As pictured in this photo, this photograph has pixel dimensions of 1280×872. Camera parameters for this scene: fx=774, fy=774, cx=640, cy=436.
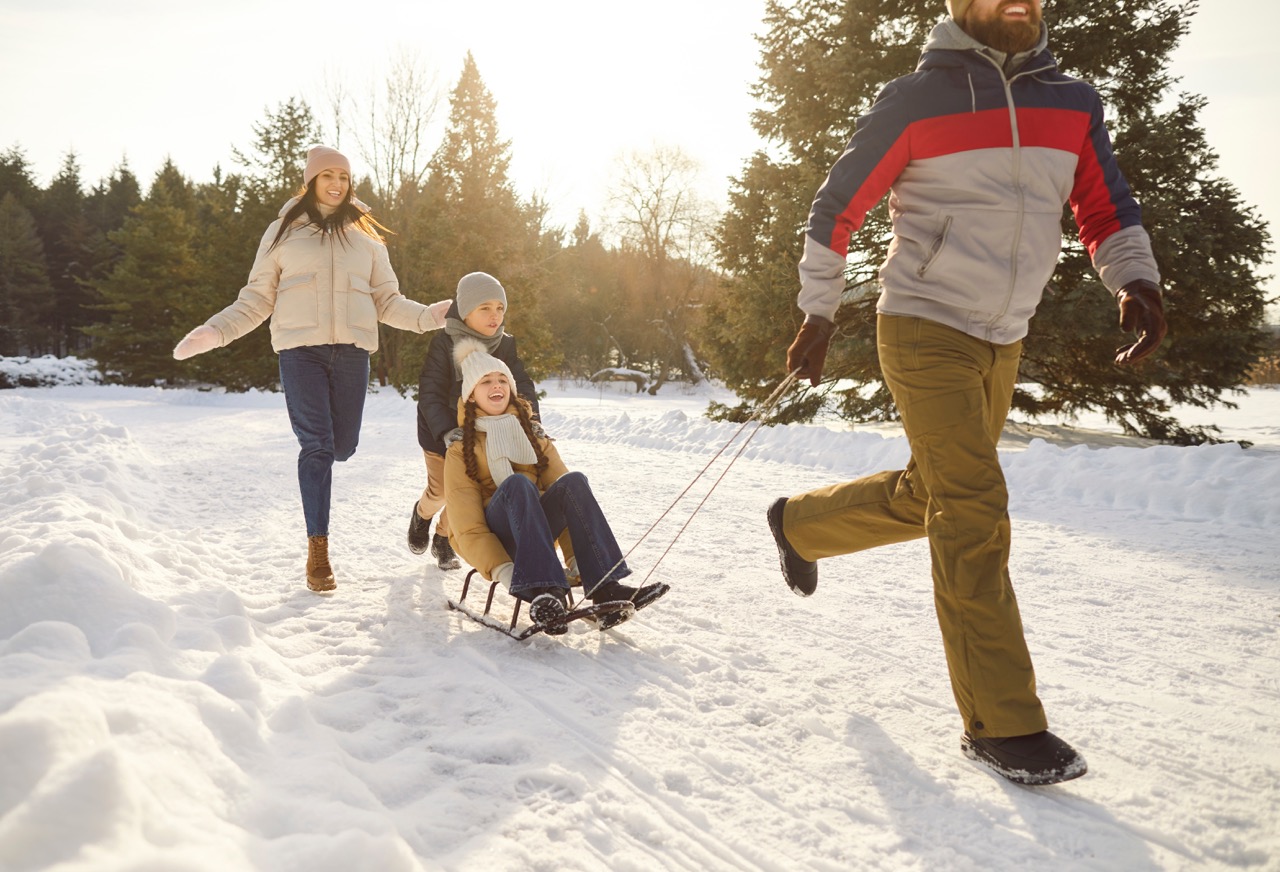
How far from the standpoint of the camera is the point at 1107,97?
10.5 m

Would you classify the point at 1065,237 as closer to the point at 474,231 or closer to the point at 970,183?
the point at 970,183

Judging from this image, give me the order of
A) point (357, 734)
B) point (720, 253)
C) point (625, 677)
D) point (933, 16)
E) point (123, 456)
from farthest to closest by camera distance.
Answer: point (720, 253) → point (933, 16) → point (123, 456) → point (625, 677) → point (357, 734)

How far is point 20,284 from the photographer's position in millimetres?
Answer: 42344

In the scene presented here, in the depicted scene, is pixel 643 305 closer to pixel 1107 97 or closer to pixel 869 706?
pixel 1107 97

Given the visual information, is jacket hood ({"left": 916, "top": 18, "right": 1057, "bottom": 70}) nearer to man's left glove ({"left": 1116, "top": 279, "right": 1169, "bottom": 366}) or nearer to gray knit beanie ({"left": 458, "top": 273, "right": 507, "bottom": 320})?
man's left glove ({"left": 1116, "top": 279, "right": 1169, "bottom": 366})

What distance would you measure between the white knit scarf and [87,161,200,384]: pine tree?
3091 cm

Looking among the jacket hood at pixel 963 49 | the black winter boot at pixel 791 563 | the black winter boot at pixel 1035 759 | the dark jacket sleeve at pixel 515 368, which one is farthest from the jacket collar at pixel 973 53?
the dark jacket sleeve at pixel 515 368

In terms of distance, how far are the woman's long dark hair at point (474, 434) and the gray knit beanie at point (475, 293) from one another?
0.56m

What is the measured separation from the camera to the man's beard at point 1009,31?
2336 mm

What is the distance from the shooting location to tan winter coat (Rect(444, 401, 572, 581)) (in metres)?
3.38

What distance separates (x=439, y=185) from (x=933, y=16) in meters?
14.9

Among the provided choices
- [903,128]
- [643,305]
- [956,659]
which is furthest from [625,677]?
[643,305]

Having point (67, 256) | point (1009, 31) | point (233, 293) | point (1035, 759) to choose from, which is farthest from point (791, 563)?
point (67, 256)

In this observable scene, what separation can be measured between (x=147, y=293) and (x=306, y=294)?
105ft
